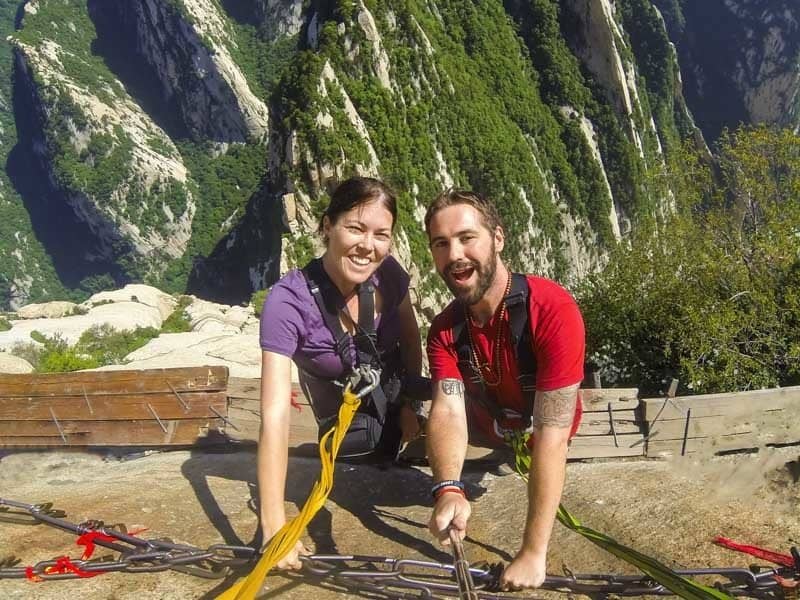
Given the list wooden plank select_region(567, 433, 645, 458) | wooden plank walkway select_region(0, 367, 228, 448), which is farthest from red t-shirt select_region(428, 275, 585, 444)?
wooden plank walkway select_region(0, 367, 228, 448)

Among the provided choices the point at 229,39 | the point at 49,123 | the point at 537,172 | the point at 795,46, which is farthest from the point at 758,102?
the point at 49,123

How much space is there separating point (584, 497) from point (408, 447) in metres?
1.22

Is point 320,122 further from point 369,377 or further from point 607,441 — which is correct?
point 369,377

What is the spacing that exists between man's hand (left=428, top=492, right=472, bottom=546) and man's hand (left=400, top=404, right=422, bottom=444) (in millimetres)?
1336

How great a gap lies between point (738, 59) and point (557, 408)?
394ft

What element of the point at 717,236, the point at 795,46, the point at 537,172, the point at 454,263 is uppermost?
the point at 795,46

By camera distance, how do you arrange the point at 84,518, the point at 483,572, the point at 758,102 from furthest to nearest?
the point at 758,102
the point at 84,518
the point at 483,572

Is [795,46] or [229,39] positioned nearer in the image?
[795,46]

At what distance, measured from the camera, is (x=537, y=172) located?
183 feet

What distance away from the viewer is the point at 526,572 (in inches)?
92.3

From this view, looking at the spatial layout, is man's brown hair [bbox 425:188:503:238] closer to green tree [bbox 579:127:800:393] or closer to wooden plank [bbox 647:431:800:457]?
wooden plank [bbox 647:431:800:457]

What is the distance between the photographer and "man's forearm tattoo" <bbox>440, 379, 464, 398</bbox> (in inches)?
110

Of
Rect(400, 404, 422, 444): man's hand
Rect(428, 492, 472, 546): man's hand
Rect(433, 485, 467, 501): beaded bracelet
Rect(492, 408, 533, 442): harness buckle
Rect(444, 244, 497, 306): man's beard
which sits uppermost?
Rect(444, 244, 497, 306): man's beard

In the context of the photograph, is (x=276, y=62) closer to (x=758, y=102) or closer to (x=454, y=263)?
(x=758, y=102)
